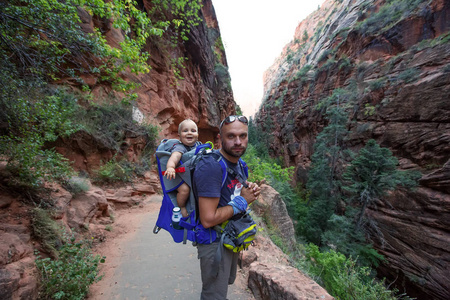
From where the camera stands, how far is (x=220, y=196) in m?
1.47

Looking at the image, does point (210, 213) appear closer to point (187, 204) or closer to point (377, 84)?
point (187, 204)

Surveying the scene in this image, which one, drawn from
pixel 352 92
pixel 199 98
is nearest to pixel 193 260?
pixel 199 98

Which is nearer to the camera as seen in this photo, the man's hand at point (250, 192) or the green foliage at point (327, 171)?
the man's hand at point (250, 192)

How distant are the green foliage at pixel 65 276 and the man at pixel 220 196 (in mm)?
1675

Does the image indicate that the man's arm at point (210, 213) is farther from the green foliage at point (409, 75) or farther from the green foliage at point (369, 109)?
the green foliage at point (369, 109)

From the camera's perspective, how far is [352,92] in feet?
61.3

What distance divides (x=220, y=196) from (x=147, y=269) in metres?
2.46

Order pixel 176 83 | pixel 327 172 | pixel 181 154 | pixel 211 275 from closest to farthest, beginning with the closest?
pixel 211 275 < pixel 181 154 < pixel 176 83 < pixel 327 172

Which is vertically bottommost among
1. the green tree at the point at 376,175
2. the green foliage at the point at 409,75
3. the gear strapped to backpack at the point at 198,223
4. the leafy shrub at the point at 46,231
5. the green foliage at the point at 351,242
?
the green foliage at the point at 351,242

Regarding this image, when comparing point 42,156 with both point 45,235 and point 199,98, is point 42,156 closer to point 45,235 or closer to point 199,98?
point 45,235

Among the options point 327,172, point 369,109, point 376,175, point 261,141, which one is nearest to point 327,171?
point 327,172

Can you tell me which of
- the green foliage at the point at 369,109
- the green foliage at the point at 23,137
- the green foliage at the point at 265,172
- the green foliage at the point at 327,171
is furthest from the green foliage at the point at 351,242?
the green foliage at the point at 23,137

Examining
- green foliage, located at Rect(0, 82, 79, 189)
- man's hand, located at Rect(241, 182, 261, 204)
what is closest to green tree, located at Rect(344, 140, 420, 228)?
man's hand, located at Rect(241, 182, 261, 204)

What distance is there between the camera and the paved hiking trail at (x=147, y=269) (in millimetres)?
2441
